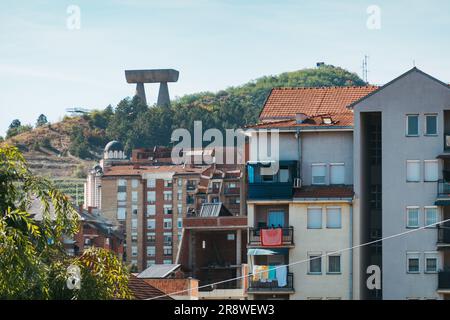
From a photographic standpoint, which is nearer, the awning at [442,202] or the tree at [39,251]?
the tree at [39,251]

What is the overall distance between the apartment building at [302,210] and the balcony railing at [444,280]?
321 cm

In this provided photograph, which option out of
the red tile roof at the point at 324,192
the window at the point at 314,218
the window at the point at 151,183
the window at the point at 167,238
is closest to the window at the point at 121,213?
the window at the point at 151,183

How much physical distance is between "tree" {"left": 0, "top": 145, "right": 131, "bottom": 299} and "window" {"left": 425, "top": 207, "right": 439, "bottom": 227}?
3629 cm

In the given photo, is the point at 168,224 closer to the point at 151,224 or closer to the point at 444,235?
the point at 151,224

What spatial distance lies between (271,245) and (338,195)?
10.2 feet

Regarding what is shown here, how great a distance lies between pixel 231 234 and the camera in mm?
104312

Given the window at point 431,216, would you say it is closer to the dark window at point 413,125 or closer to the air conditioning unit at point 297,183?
the dark window at point 413,125

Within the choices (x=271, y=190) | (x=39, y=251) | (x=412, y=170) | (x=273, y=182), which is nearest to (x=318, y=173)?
(x=273, y=182)

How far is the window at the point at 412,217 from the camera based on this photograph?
6228 centimetres

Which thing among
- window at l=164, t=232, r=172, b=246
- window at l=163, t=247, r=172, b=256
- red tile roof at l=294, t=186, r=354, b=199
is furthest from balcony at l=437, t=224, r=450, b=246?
window at l=164, t=232, r=172, b=246

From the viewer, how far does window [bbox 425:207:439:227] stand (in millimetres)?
62219
